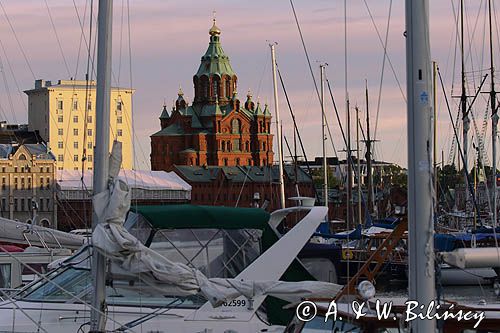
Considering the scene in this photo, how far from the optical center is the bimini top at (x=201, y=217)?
1407 cm

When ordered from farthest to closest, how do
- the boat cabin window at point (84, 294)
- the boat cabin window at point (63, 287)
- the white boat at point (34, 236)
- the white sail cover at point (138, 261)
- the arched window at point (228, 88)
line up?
the arched window at point (228, 88), the white boat at point (34, 236), the boat cabin window at point (63, 287), the boat cabin window at point (84, 294), the white sail cover at point (138, 261)

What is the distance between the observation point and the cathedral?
149750 mm

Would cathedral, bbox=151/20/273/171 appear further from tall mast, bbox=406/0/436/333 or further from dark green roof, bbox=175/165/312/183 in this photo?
tall mast, bbox=406/0/436/333

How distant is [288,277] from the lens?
46.8 ft

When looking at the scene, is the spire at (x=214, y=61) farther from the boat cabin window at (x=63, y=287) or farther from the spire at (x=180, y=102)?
the boat cabin window at (x=63, y=287)

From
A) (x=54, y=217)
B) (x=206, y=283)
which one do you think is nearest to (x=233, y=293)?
(x=206, y=283)

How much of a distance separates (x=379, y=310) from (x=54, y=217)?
10993cm

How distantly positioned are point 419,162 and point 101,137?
142 inches

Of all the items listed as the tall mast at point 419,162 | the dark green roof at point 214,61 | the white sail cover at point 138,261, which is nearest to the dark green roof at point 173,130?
the dark green roof at point 214,61

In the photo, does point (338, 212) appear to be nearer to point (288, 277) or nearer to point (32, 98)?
point (32, 98)

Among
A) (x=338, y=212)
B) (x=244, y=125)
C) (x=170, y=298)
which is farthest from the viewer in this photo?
(x=244, y=125)

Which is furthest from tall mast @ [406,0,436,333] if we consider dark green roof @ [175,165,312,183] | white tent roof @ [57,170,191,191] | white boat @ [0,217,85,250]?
dark green roof @ [175,165,312,183]

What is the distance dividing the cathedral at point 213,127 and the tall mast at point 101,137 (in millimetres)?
135195

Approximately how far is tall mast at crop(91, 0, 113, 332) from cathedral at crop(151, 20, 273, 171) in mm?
135195
